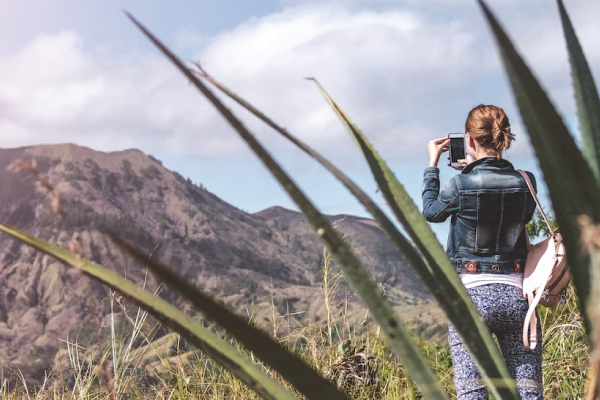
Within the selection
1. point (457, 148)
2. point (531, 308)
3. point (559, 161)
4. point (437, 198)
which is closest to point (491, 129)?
point (457, 148)

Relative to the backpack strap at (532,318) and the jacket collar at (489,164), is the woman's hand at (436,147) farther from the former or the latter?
the backpack strap at (532,318)

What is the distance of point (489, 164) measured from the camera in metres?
3.03

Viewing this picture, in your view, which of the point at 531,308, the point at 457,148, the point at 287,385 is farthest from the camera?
the point at 287,385

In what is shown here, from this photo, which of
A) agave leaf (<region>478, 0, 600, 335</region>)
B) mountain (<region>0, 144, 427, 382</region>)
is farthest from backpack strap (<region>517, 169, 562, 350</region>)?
mountain (<region>0, 144, 427, 382</region>)

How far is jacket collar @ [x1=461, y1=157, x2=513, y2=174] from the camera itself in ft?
9.91

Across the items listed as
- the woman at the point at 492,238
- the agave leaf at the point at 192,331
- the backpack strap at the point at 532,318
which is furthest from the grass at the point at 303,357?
the agave leaf at the point at 192,331

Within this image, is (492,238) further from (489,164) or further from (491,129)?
(491,129)

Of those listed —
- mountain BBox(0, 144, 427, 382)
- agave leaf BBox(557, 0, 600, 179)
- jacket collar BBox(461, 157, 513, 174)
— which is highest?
mountain BBox(0, 144, 427, 382)

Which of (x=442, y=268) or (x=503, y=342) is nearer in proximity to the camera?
(x=442, y=268)

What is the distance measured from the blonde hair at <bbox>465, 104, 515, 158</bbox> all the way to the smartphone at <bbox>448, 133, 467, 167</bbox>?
0.21m

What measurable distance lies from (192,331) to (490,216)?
2494mm

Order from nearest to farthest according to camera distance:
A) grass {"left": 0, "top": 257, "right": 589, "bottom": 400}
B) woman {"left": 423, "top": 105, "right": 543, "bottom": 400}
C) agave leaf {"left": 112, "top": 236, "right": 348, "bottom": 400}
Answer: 1. agave leaf {"left": 112, "top": 236, "right": 348, "bottom": 400}
2. woman {"left": 423, "top": 105, "right": 543, "bottom": 400}
3. grass {"left": 0, "top": 257, "right": 589, "bottom": 400}

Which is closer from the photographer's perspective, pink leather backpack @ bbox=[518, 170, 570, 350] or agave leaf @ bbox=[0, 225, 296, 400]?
agave leaf @ bbox=[0, 225, 296, 400]

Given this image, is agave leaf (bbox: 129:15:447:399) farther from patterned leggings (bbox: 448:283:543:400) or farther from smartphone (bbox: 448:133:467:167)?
smartphone (bbox: 448:133:467:167)
